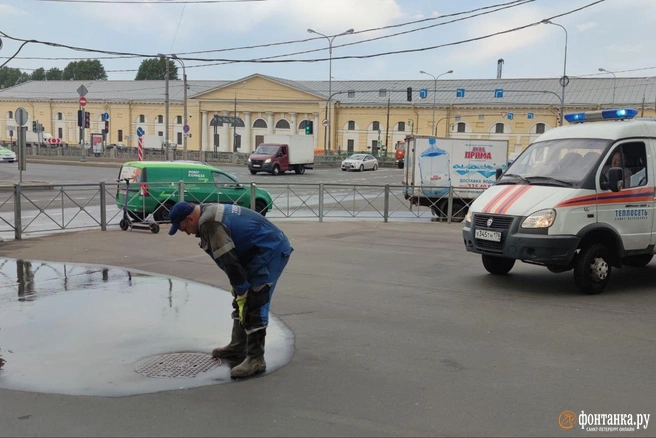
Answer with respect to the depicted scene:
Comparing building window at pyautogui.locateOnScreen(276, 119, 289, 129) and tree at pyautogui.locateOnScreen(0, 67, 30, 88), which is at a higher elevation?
tree at pyautogui.locateOnScreen(0, 67, 30, 88)

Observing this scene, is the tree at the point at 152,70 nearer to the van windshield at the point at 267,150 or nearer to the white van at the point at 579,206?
the van windshield at the point at 267,150

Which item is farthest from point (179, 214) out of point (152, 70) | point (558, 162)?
point (152, 70)

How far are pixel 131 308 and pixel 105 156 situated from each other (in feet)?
179

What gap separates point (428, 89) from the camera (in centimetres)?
7756

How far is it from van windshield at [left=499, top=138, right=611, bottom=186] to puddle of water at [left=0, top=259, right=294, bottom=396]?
4.41 m

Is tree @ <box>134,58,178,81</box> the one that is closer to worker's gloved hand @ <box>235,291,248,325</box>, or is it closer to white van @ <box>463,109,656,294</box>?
white van @ <box>463,109,656,294</box>

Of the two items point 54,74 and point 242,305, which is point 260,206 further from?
point 54,74

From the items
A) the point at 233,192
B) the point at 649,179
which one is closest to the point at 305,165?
the point at 233,192

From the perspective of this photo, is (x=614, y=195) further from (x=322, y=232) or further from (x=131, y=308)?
(x=322, y=232)

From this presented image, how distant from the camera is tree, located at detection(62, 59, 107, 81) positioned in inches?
5074

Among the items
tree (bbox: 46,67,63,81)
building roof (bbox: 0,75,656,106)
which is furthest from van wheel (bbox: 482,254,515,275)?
tree (bbox: 46,67,63,81)

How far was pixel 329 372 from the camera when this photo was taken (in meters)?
5.20

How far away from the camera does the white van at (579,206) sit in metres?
8.06

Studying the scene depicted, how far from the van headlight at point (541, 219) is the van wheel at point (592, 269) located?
2.45ft
